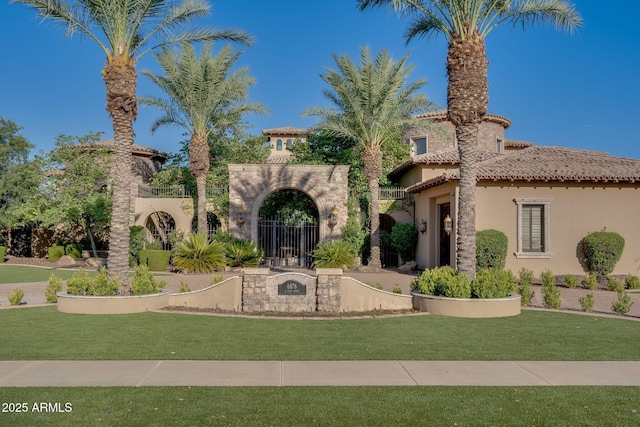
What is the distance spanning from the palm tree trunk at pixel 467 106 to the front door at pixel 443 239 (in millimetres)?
9432

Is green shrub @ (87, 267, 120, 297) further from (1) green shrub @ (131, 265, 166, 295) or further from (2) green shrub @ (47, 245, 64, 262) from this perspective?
(2) green shrub @ (47, 245, 64, 262)

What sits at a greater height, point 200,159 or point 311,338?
point 200,159

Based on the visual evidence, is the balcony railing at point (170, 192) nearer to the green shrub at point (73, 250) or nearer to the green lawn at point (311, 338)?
the green shrub at point (73, 250)

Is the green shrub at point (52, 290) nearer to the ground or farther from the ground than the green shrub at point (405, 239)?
nearer to the ground

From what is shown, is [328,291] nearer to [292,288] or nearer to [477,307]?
[292,288]

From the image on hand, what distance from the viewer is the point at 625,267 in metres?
20.3

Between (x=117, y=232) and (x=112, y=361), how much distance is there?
6.14 metres

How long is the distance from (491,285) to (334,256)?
12.1m

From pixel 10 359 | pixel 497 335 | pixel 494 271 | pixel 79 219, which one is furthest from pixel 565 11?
pixel 79 219

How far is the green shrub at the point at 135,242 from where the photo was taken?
2561 centimetres

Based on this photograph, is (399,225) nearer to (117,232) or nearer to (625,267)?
(625,267)

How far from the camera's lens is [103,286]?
1205cm

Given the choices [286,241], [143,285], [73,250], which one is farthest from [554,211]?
[73,250]

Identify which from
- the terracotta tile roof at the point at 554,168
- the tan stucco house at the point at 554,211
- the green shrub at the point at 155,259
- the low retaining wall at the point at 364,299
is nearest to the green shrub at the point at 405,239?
the terracotta tile roof at the point at 554,168
